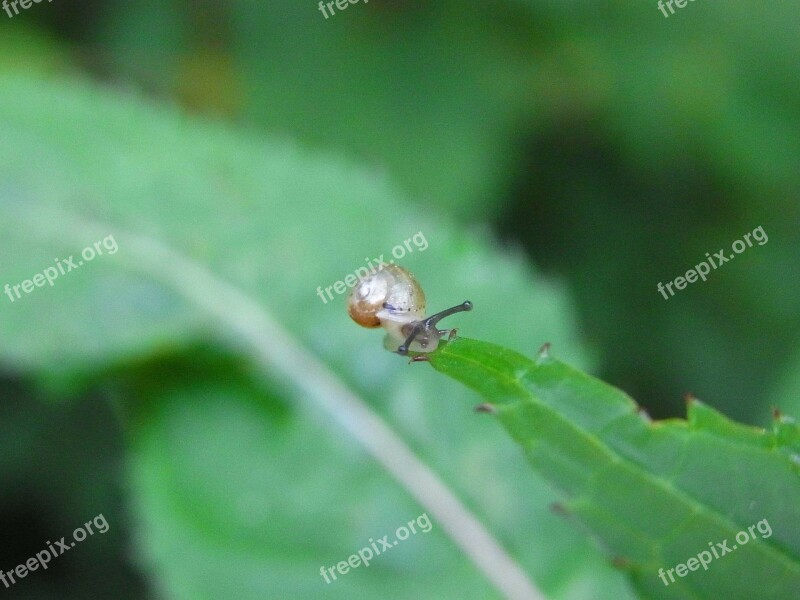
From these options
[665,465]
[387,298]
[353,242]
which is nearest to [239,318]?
[353,242]

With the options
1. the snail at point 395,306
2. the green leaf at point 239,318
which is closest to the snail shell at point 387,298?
the snail at point 395,306

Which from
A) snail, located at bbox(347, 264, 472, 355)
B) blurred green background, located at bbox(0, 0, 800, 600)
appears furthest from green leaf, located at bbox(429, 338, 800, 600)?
blurred green background, located at bbox(0, 0, 800, 600)

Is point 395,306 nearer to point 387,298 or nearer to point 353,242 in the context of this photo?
point 387,298

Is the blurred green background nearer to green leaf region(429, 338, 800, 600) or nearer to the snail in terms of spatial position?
the snail

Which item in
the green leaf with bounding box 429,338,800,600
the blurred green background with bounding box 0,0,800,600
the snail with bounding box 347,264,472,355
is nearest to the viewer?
the green leaf with bounding box 429,338,800,600

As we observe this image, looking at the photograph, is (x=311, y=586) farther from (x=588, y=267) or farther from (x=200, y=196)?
(x=588, y=267)

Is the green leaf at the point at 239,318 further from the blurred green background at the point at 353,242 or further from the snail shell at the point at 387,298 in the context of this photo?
the snail shell at the point at 387,298

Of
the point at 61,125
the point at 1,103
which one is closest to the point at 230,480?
the point at 61,125
